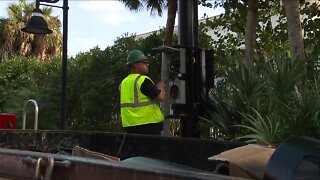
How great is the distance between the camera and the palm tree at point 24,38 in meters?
34.2

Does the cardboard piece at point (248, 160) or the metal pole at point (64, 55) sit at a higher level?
the metal pole at point (64, 55)

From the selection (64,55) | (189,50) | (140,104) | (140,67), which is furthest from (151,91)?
(64,55)

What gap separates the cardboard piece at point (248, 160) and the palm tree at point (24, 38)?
31957mm

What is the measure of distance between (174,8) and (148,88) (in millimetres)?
13585

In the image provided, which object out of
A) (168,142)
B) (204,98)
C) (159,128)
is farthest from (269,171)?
(204,98)

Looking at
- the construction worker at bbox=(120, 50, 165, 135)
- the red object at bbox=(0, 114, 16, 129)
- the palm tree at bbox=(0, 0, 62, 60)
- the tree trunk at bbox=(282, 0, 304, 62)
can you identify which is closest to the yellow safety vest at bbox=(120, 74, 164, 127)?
the construction worker at bbox=(120, 50, 165, 135)

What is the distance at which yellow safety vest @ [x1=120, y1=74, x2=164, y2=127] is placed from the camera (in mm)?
5879

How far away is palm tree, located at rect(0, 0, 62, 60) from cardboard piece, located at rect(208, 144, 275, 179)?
3196cm

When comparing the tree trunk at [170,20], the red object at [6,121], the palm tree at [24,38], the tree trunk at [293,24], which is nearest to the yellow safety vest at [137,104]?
the red object at [6,121]

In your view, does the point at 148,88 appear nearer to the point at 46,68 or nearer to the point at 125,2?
the point at 125,2

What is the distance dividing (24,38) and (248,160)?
33647mm

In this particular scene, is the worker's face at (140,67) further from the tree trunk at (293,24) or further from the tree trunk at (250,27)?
the tree trunk at (250,27)

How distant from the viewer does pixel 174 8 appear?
748 inches

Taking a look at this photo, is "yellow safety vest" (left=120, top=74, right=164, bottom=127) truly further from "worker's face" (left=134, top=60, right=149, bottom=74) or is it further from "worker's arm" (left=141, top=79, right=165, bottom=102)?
"worker's face" (left=134, top=60, right=149, bottom=74)
